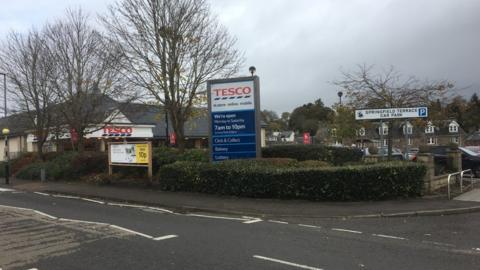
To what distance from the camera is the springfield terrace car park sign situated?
57.8 feet

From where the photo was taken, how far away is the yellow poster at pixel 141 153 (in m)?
20.2

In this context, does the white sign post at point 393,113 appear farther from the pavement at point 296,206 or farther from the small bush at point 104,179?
the small bush at point 104,179

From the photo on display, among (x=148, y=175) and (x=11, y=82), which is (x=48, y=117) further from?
(x=148, y=175)

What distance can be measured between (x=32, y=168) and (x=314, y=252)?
24.2 m

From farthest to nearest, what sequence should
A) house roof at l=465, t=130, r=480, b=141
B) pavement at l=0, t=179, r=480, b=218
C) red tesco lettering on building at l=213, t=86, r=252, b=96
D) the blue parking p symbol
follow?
house roof at l=465, t=130, r=480, b=141
red tesco lettering on building at l=213, t=86, r=252, b=96
the blue parking p symbol
pavement at l=0, t=179, r=480, b=218

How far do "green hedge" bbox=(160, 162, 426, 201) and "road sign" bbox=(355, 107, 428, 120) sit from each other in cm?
340

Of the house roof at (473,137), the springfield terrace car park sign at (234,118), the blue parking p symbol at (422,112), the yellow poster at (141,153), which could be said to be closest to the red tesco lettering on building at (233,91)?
the springfield terrace car park sign at (234,118)

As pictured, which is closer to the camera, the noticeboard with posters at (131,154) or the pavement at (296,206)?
the pavement at (296,206)

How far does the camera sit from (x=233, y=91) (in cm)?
1791

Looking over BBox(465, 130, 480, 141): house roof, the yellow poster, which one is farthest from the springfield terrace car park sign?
BBox(465, 130, 480, 141): house roof

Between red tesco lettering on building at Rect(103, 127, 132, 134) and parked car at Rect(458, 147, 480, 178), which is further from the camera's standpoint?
red tesco lettering on building at Rect(103, 127, 132, 134)

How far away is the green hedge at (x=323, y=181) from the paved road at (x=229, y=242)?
2464 millimetres

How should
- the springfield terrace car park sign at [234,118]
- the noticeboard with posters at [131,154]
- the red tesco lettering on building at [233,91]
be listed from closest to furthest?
the springfield terrace car park sign at [234,118], the red tesco lettering on building at [233,91], the noticeboard with posters at [131,154]

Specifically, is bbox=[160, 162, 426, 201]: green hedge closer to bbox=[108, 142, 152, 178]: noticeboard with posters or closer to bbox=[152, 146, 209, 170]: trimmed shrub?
bbox=[152, 146, 209, 170]: trimmed shrub
